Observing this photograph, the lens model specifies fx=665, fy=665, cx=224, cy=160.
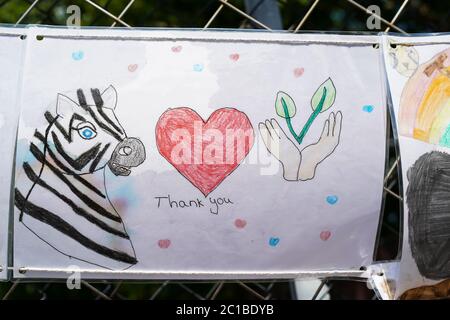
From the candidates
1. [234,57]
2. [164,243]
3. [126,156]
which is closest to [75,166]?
[126,156]

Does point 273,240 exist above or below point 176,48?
below

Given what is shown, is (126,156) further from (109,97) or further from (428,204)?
(428,204)

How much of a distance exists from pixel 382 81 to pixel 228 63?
258mm

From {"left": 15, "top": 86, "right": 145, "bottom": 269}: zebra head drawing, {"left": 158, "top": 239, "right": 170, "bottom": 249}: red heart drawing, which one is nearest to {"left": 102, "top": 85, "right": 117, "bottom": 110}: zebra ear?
{"left": 15, "top": 86, "right": 145, "bottom": 269}: zebra head drawing

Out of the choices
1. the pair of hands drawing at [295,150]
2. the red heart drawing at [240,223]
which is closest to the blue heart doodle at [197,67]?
the pair of hands drawing at [295,150]

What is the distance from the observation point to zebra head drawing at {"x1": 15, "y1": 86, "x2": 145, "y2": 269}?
1.04 m

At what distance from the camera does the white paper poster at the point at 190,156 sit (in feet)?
3.41

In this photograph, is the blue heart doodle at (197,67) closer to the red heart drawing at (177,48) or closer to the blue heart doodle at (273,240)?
the red heart drawing at (177,48)

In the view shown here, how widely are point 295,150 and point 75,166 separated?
348 mm

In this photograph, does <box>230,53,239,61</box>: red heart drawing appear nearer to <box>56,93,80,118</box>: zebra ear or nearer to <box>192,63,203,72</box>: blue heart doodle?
<box>192,63,203,72</box>: blue heart doodle

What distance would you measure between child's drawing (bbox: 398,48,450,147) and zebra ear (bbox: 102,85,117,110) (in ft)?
1.51

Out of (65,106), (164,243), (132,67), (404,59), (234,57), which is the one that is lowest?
(164,243)

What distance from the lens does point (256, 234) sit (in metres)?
1.07

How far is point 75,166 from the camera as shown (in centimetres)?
104
